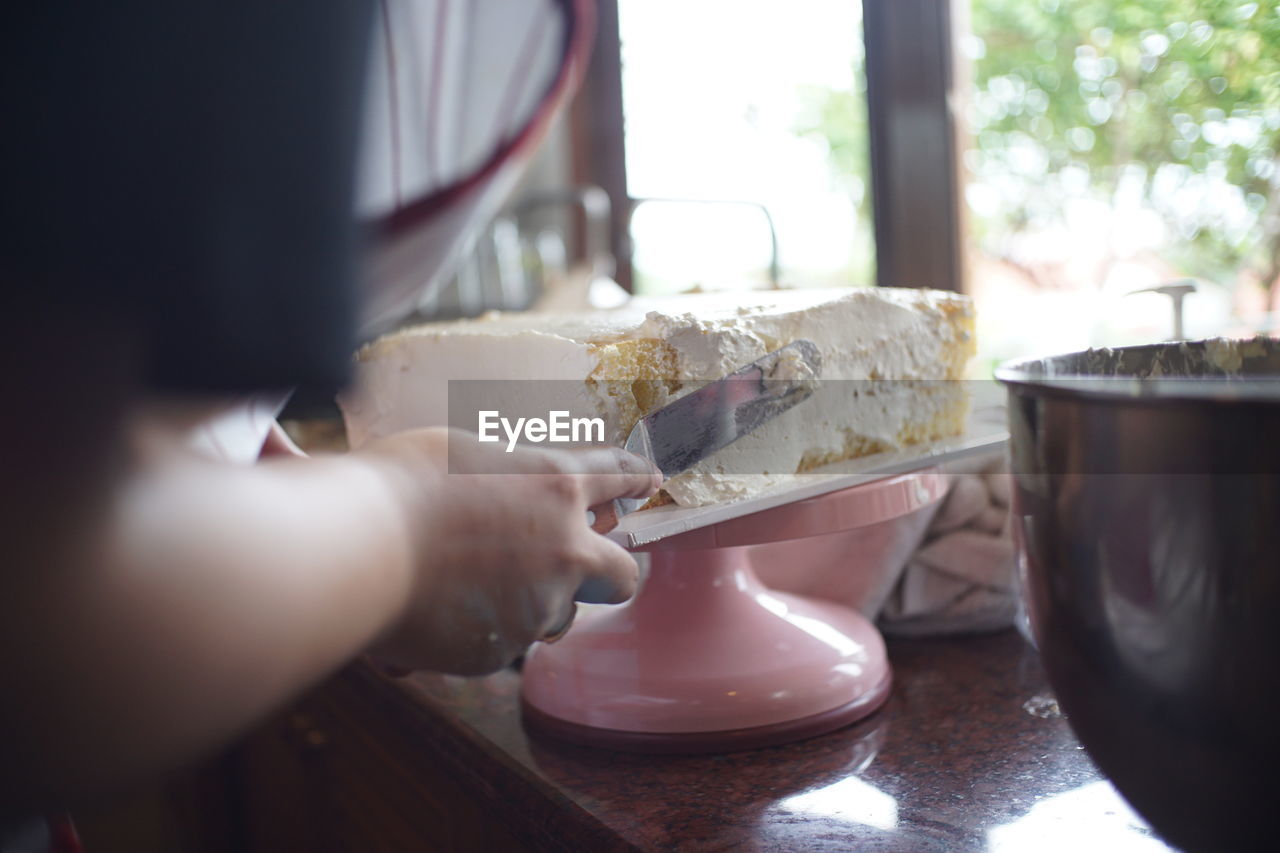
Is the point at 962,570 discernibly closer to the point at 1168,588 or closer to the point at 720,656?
the point at 720,656

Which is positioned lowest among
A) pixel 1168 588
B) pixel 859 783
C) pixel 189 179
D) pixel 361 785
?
pixel 361 785

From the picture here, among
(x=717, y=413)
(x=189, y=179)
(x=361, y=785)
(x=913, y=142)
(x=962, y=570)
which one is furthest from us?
(x=913, y=142)

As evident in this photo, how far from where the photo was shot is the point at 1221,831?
29 centimetres

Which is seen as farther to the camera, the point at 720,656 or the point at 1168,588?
the point at 720,656

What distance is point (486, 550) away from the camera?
27 centimetres

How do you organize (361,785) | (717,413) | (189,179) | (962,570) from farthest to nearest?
(361,785) < (962,570) < (717,413) < (189,179)

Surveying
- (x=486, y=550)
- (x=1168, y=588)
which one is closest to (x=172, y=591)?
(x=486, y=550)

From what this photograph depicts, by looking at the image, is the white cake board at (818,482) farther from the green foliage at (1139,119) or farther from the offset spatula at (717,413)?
the green foliage at (1139,119)

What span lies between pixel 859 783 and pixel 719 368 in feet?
0.77

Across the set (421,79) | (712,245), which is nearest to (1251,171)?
(421,79)

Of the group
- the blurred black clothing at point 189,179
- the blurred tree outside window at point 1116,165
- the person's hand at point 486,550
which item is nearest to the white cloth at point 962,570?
the blurred tree outside window at point 1116,165

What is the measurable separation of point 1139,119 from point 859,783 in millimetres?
646

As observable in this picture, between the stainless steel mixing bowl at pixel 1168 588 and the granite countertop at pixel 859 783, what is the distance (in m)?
0.14

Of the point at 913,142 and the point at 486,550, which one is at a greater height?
the point at 913,142
